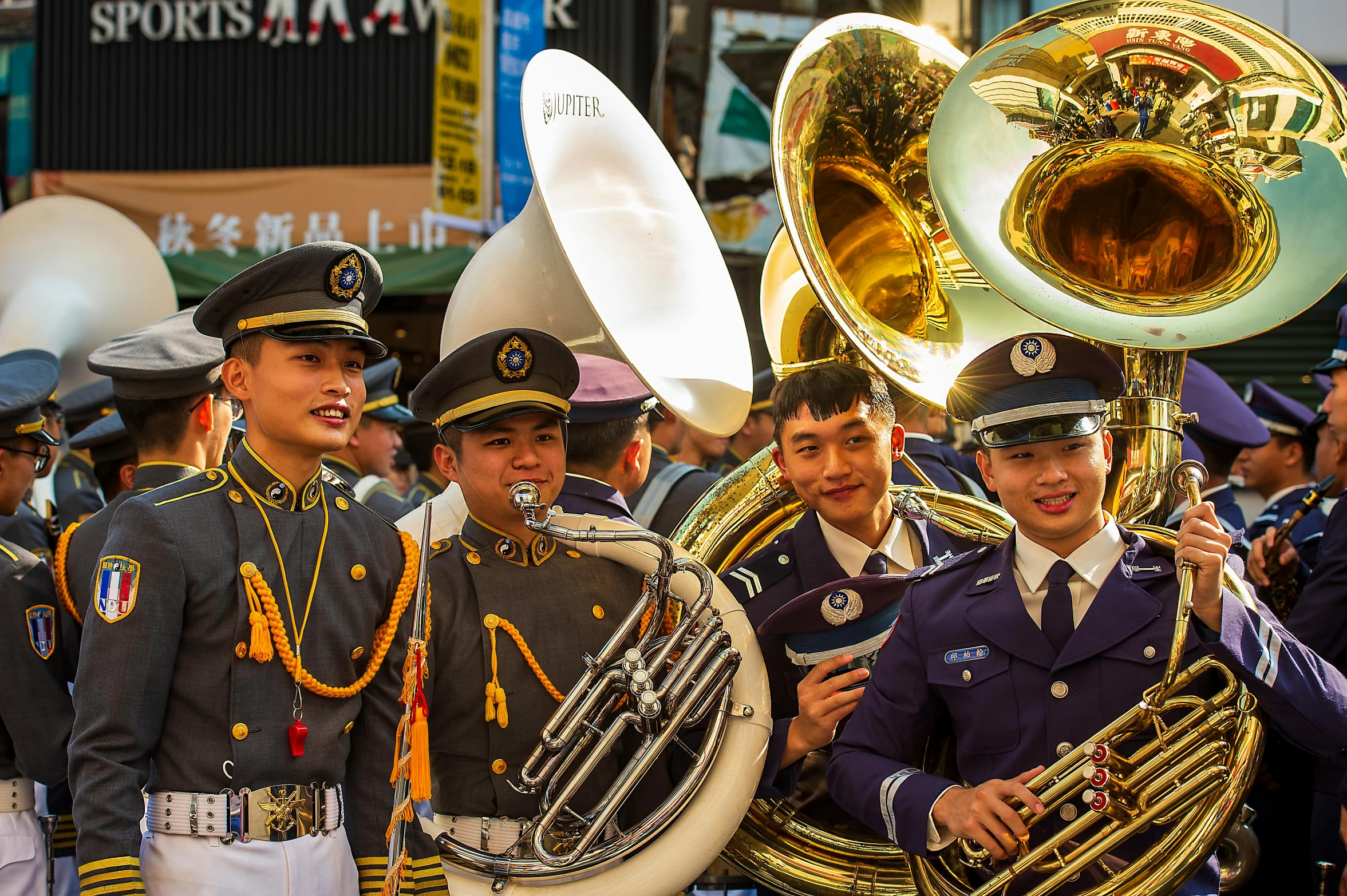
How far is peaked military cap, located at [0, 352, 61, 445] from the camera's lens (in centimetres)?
358

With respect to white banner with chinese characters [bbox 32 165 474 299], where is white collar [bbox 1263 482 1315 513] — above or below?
below

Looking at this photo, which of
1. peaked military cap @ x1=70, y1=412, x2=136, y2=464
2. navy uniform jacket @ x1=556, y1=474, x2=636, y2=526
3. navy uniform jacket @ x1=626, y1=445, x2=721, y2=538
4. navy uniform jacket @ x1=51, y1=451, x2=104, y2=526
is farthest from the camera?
navy uniform jacket @ x1=51, y1=451, x2=104, y2=526

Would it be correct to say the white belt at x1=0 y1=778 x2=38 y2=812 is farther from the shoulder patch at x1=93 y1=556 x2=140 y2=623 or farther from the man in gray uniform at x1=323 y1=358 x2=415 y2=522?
the man in gray uniform at x1=323 y1=358 x2=415 y2=522

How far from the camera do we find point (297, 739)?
8.63 ft

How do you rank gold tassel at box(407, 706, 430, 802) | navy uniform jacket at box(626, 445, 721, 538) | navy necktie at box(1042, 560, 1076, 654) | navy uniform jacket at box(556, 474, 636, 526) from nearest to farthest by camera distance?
1. gold tassel at box(407, 706, 430, 802)
2. navy necktie at box(1042, 560, 1076, 654)
3. navy uniform jacket at box(556, 474, 636, 526)
4. navy uniform jacket at box(626, 445, 721, 538)

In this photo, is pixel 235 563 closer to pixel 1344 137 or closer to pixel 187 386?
pixel 187 386

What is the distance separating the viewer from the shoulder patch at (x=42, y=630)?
322 centimetres

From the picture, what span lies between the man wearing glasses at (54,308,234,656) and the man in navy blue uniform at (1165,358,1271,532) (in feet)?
11.3

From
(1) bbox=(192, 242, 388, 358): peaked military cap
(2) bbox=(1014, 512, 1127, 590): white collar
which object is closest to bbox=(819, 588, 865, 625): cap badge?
(2) bbox=(1014, 512, 1127, 590): white collar

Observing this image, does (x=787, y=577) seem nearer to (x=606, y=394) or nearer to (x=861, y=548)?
(x=861, y=548)

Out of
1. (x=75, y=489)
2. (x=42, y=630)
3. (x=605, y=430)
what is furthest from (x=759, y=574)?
(x=75, y=489)

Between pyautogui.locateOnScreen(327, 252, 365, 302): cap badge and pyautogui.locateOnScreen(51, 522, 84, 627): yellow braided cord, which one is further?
pyautogui.locateOnScreen(51, 522, 84, 627): yellow braided cord

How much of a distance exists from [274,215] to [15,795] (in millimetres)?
7056

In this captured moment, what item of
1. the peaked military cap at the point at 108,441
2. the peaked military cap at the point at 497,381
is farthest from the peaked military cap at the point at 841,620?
the peaked military cap at the point at 108,441
